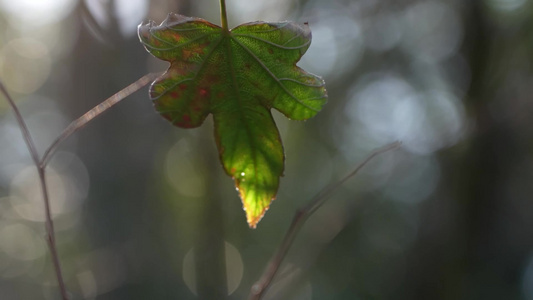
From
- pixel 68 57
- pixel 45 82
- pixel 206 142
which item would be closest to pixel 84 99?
pixel 68 57

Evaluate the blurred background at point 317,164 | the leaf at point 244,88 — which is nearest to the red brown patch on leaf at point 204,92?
the leaf at point 244,88

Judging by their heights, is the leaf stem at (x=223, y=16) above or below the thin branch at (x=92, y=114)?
above

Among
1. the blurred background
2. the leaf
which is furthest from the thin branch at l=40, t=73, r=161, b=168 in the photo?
the blurred background

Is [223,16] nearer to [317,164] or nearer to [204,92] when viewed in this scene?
[204,92]

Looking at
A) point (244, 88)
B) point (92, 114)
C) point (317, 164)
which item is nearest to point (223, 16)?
point (244, 88)

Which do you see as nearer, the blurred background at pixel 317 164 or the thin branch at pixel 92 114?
the thin branch at pixel 92 114

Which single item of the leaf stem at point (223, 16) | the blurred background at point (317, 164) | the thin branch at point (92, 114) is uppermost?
the leaf stem at point (223, 16)

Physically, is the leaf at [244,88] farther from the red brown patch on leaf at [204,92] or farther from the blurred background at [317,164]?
the blurred background at [317,164]
